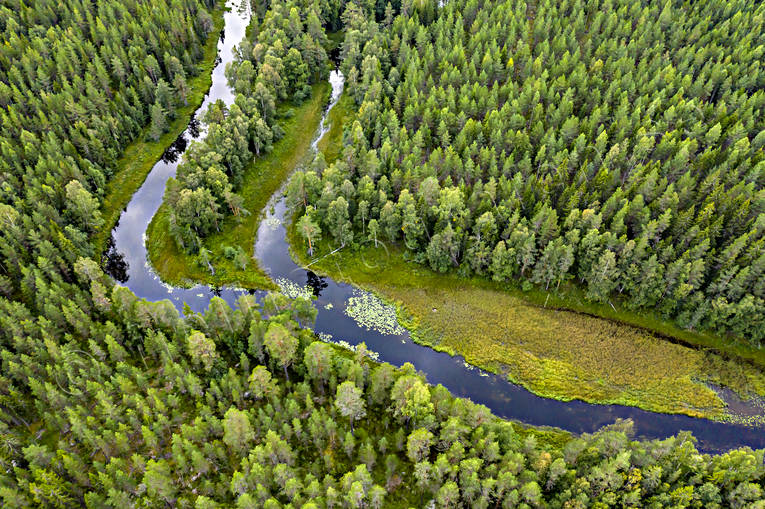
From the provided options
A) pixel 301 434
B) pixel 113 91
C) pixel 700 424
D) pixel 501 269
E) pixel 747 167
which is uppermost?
pixel 113 91

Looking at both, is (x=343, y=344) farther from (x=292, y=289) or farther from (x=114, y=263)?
(x=114, y=263)

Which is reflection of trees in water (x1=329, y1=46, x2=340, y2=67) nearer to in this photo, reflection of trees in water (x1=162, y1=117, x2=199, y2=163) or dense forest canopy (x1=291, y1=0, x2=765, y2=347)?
dense forest canopy (x1=291, y1=0, x2=765, y2=347)

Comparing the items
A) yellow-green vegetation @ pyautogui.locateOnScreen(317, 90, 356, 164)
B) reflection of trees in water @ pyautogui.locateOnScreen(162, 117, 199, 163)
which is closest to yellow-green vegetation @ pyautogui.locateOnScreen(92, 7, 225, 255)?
reflection of trees in water @ pyautogui.locateOnScreen(162, 117, 199, 163)

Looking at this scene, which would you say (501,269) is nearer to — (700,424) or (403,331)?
(403,331)

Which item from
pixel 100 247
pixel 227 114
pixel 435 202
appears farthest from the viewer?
pixel 227 114

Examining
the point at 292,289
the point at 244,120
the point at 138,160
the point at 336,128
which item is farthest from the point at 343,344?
the point at 138,160

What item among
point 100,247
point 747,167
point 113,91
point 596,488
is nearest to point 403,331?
point 596,488
